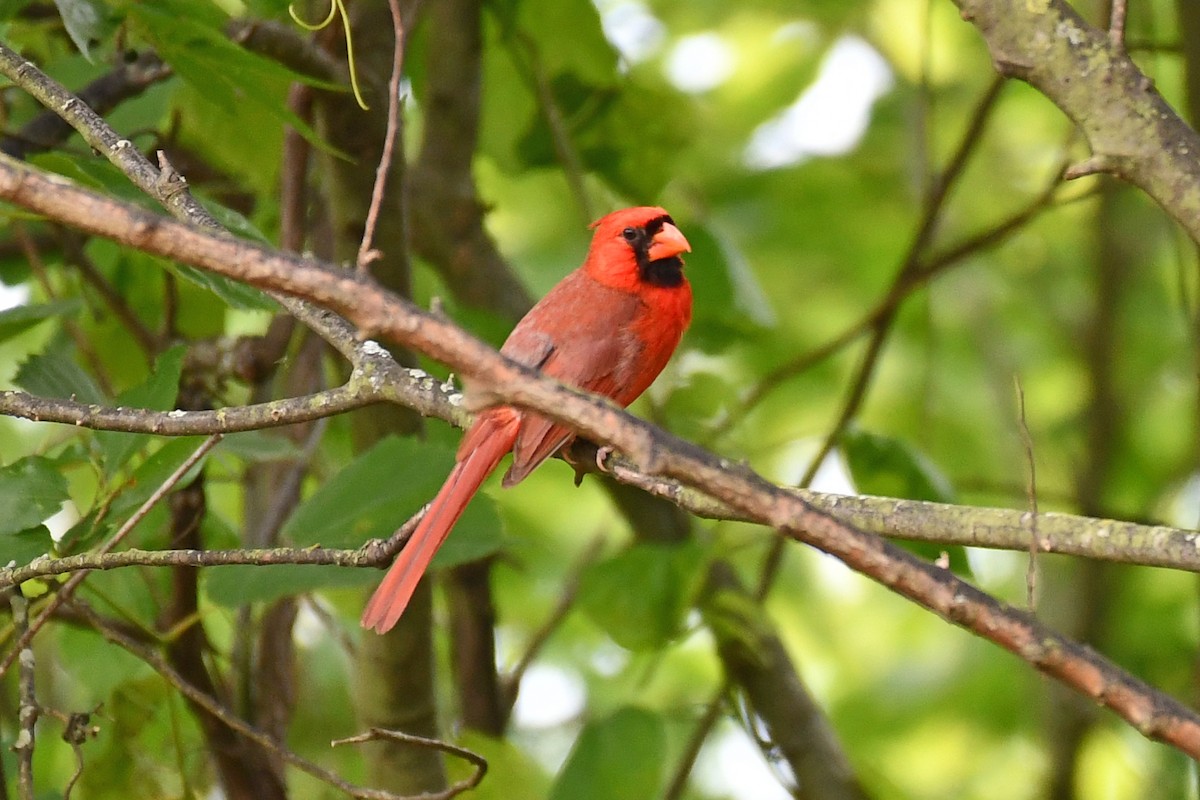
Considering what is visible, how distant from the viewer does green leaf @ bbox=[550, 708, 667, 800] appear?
285 cm

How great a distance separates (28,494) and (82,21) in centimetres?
67

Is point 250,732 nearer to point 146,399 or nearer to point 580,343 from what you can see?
point 146,399

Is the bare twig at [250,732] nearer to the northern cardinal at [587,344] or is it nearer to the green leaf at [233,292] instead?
the northern cardinal at [587,344]

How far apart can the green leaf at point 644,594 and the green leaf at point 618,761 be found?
171mm

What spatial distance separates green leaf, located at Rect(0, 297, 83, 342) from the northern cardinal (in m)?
0.65

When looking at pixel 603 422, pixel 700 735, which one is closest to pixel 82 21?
pixel 603 422

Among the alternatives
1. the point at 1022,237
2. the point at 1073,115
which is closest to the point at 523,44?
the point at 1073,115

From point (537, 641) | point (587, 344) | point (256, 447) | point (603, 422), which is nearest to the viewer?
point (603, 422)

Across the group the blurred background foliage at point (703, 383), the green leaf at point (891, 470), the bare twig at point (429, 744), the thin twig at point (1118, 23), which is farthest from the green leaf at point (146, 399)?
the green leaf at point (891, 470)

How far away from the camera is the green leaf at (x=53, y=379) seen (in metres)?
2.17

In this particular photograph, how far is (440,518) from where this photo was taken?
2.46 m

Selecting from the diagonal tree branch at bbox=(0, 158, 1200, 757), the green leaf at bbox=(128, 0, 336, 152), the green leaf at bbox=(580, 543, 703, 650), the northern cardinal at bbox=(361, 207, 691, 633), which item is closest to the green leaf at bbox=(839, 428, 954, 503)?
the green leaf at bbox=(580, 543, 703, 650)

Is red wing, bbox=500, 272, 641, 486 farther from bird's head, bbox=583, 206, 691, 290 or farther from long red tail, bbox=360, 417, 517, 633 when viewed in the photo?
long red tail, bbox=360, 417, 517, 633

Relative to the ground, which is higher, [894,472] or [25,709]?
[894,472]
